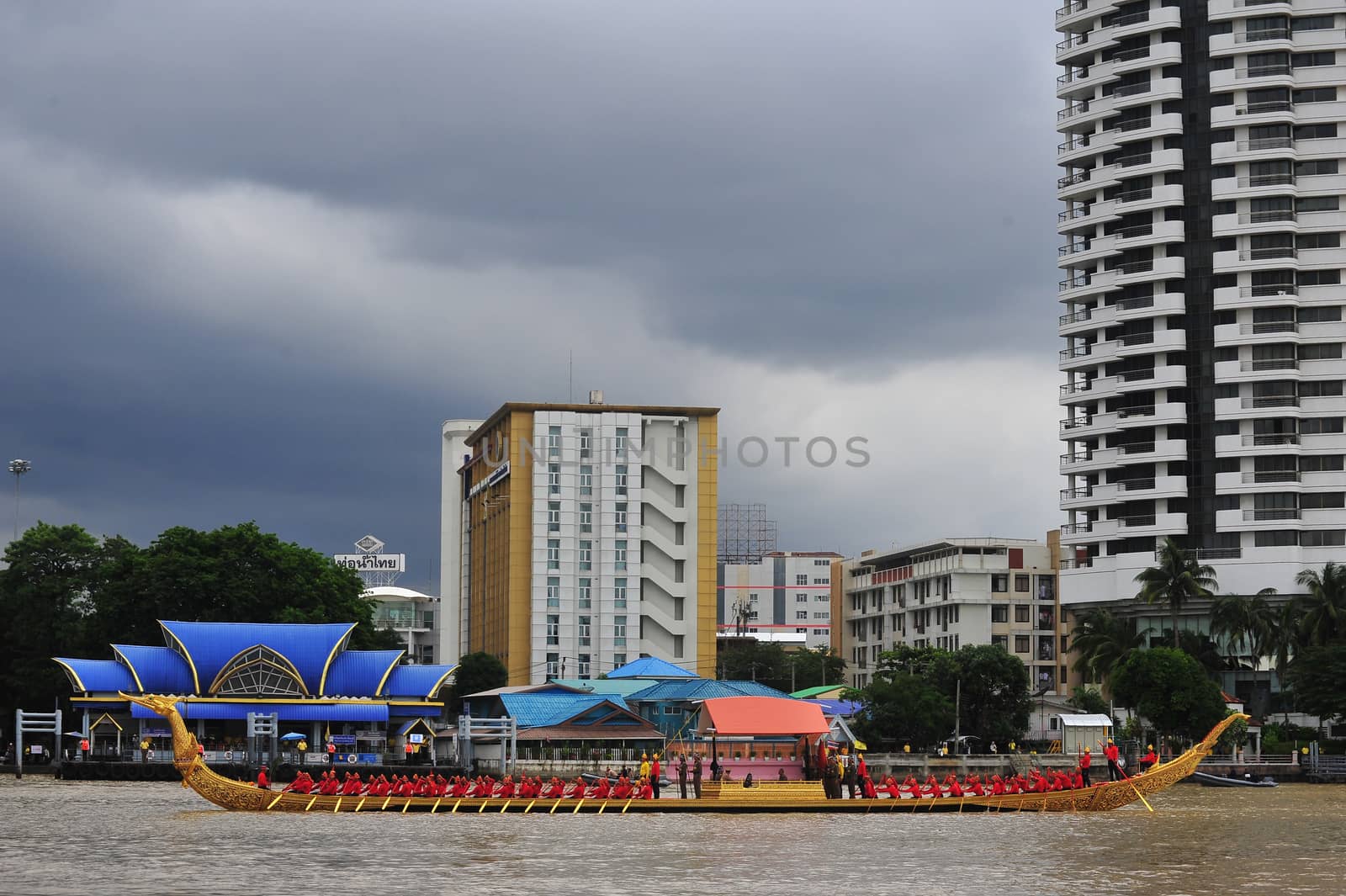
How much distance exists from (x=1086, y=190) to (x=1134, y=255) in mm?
5759

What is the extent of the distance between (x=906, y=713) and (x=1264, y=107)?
47484 mm

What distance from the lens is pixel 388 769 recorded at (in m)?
80.4

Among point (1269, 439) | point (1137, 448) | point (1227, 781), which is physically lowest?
point (1227, 781)

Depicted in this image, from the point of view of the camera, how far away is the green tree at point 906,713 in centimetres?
9075

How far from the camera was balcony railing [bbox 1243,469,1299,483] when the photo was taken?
354 ft

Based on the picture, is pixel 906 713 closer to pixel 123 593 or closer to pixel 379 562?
pixel 123 593

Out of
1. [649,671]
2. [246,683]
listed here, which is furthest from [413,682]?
[649,671]

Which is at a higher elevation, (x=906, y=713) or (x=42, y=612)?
(x=42, y=612)

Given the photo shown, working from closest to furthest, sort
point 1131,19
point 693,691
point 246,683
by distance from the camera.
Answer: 1. point 246,683
2. point 693,691
3. point 1131,19

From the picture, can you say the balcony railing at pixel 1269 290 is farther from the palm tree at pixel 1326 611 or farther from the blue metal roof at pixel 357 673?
the blue metal roof at pixel 357 673

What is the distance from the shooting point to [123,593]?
333 feet

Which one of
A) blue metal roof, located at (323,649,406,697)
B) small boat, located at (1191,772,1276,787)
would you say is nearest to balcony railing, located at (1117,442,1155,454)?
small boat, located at (1191,772,1276,787)

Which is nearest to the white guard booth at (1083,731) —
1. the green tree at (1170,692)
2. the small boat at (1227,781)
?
the green tree at (1170,692)

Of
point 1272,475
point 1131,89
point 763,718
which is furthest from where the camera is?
point 1131,89
